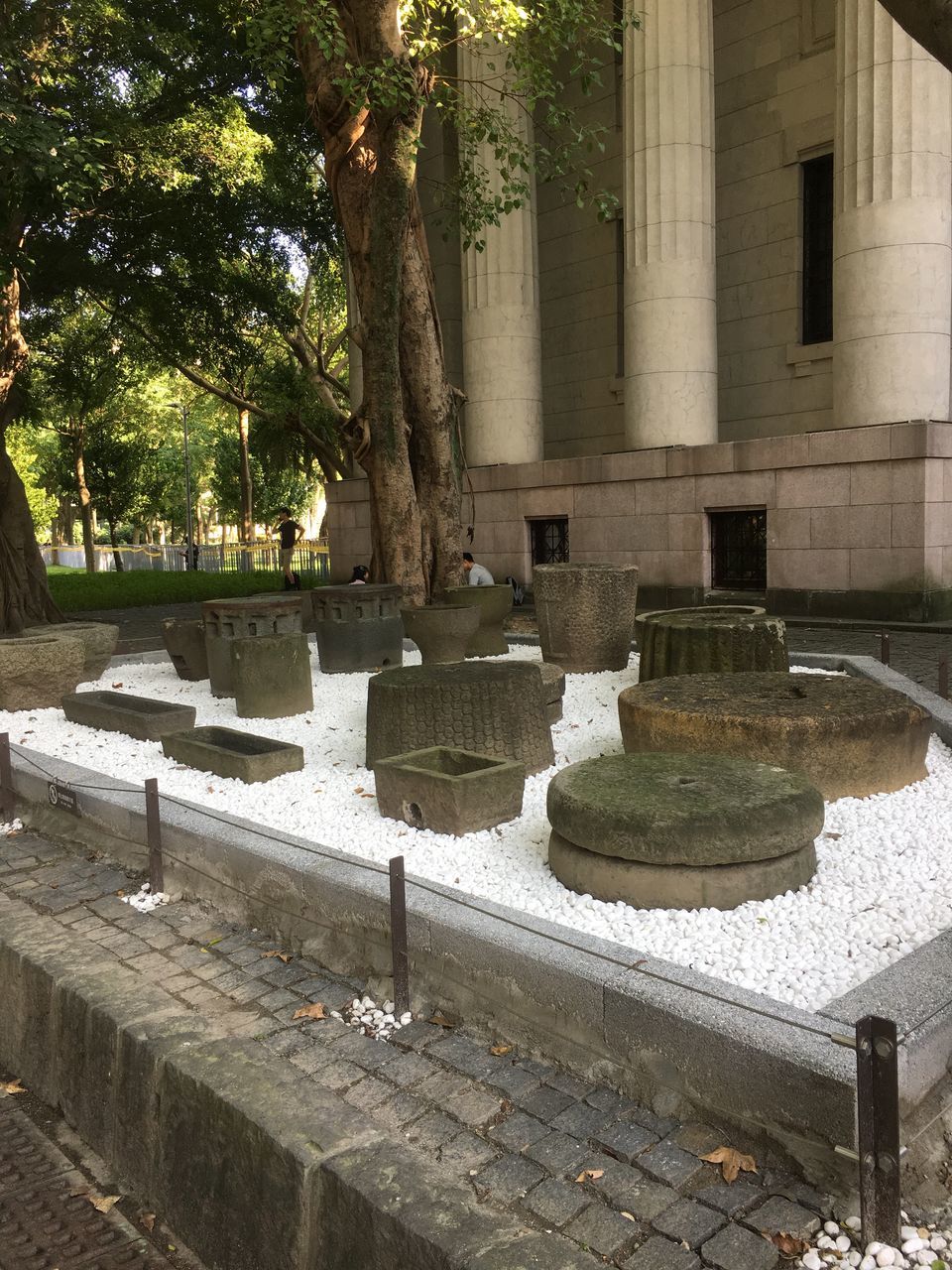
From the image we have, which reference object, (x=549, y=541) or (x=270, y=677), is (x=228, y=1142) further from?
(x=549, y=541)

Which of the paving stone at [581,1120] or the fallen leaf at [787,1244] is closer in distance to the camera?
the fallen leaf at [787,1244]

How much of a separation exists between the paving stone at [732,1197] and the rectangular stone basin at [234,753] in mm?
4129

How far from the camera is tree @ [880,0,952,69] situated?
3.43 meters

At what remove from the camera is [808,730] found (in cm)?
536

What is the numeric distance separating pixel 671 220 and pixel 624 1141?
52.1 feet

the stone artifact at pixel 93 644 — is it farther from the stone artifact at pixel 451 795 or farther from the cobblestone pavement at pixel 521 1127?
the cobblestone pavement at pixel 521 1127

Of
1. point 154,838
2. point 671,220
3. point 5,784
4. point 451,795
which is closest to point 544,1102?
point 451,795

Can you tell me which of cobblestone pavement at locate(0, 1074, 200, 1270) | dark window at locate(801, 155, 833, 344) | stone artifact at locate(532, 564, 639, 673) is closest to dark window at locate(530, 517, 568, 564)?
dark window at locate(801, 155, 833, 344)

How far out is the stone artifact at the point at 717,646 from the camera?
7465mm

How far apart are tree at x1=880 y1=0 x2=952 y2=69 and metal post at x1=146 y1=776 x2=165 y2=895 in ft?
15.0

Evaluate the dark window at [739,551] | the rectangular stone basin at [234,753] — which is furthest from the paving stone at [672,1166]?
the dark window at [739,551]

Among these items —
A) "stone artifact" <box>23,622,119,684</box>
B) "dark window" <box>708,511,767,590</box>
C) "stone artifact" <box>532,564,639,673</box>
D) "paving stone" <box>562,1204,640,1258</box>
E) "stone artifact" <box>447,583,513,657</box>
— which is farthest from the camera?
"dark window" <box>708,511,767,590</box>

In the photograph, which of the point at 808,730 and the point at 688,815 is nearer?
the point at 688,815

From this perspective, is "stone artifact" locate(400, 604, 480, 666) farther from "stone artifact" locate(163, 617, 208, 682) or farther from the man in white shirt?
the man in white shirt
